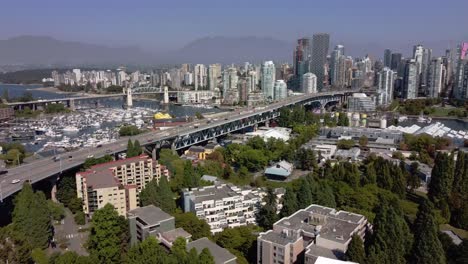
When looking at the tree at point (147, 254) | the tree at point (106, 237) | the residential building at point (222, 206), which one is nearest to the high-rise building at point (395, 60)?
the residential building at point (222, 206)

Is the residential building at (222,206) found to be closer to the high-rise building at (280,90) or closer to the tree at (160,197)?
the tree at (160,197)

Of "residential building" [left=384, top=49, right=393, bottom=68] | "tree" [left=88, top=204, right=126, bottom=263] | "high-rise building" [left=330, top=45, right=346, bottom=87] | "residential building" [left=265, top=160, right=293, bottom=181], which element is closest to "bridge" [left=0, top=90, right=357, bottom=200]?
"tree" [left=88, top=204, right=126, bottom=263]

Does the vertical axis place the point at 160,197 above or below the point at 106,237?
above

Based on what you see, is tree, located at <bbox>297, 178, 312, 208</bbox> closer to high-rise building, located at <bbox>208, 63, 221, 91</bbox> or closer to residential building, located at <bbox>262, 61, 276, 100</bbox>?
residential building, located at <bbox>262, 61, 276, 100</bbox>

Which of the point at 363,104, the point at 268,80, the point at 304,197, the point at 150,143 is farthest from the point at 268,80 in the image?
the point at 304,197

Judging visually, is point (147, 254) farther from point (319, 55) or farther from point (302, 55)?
point (302, 55)

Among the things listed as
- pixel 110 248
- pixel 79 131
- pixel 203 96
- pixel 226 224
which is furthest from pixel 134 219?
pixel 203 96
